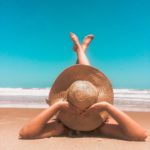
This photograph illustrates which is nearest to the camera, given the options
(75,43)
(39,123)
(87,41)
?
(39,123)

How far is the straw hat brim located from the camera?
16.3 ft

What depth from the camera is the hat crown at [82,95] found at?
4418 mm

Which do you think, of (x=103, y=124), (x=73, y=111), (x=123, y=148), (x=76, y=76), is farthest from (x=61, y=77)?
(x=123, y=148)

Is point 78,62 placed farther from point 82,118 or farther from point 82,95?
point 82,95

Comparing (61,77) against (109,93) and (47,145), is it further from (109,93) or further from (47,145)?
(47,145)

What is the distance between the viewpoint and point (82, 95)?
441 centimetres

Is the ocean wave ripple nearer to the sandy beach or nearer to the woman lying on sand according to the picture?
the woman lying on sand

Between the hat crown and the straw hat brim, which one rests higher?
the straw hat brim

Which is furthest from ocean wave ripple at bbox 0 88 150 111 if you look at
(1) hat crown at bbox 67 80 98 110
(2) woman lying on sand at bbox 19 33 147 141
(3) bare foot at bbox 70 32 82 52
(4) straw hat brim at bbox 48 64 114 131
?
(1) hat crown at bbox 67 80 98 110

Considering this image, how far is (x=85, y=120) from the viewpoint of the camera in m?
4.72

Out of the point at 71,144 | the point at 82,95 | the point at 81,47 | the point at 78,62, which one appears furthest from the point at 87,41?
the point at 71,144

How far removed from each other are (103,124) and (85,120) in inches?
18.6

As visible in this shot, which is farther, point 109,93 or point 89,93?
point 109,93

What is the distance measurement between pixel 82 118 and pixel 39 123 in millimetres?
610
